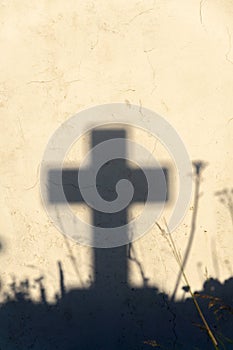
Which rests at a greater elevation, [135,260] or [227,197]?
[227,197]

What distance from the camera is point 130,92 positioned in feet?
12.9

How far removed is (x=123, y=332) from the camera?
12.7 ft

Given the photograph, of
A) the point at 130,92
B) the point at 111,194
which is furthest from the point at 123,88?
the point at 111,194

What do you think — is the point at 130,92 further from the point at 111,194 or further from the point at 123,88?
the point at 111,194

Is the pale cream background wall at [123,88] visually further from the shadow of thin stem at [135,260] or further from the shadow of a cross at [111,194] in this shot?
the shadow of a cross at [111,194]

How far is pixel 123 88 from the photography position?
393 cm

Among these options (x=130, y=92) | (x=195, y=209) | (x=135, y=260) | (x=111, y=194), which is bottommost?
(x=135, y=260)

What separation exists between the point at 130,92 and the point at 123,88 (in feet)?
0.24

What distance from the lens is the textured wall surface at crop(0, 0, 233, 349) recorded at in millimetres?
3887

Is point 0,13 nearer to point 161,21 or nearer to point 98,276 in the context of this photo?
point 161,21

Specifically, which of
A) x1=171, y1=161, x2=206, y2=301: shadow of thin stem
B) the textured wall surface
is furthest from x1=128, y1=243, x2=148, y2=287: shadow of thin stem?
x1=171, y1=161, x2=206, y2=301: shadow of thin stem

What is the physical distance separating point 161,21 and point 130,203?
170cm

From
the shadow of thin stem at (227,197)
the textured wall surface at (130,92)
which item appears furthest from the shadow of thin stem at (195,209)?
the shadow of thin stem at (227,197)

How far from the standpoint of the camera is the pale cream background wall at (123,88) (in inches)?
153
